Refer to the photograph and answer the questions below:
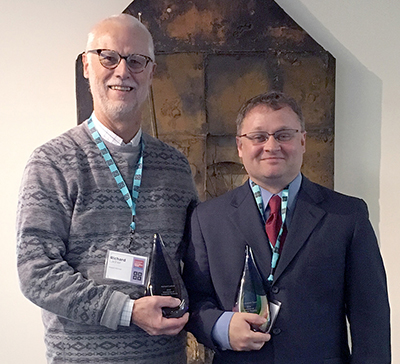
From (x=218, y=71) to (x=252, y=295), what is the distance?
1.53 m

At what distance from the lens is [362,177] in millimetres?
2672

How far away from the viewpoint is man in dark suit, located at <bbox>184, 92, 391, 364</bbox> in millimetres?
1378

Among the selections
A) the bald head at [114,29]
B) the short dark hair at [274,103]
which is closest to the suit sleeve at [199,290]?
the short dark hair at [274,103]

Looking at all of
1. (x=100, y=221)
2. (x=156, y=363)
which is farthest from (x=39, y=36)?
(x=156, y=363)

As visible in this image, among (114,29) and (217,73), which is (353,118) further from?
(114,29)

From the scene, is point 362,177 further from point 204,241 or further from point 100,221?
point 100,221

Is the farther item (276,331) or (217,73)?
(217,73)

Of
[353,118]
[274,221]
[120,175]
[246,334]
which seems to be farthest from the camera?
[353,118]

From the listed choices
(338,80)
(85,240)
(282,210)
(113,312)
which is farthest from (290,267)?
(338,80)

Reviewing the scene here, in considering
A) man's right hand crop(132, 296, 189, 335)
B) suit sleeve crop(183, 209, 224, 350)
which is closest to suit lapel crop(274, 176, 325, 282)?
suit sleeve crop(183, 209, 224, 350)

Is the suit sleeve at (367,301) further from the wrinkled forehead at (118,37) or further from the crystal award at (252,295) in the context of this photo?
the wrinkled forehead at (118,37)

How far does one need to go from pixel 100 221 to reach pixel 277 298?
641 millimetres

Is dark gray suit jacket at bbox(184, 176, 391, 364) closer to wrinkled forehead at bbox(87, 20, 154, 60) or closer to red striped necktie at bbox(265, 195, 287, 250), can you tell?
red striped necktie at bbox(265, 195, 287, 250)

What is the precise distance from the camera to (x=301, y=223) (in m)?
1.42
